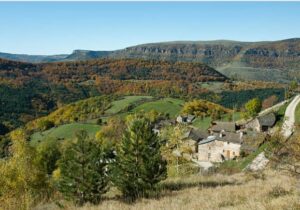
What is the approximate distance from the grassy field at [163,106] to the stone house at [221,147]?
155 feet

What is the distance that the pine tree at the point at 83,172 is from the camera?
21.1 m

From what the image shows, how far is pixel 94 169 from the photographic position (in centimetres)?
2166

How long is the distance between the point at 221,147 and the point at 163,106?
57.1 meters

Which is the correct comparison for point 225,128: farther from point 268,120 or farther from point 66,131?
point 66,131

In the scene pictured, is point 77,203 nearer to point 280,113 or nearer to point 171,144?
point 171,144

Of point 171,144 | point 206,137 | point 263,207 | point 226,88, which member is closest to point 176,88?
point 226,88

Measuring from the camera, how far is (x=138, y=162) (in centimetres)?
2200

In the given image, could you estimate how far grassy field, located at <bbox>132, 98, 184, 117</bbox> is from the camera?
119m

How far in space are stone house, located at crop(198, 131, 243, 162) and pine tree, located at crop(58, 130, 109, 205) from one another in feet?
142

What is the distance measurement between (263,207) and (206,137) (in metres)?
66.8

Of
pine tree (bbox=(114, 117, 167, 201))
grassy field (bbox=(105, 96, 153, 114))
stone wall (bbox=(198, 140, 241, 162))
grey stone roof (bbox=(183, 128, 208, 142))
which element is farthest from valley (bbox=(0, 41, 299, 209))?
grassy field (bbox=(105, 96, 153, 114))

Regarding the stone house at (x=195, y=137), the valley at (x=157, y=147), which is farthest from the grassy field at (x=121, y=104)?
the stone house at (x=195, y=137)

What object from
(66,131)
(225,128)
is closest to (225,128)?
(225,128)

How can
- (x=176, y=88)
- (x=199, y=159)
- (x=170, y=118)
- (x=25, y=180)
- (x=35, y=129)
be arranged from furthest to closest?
(x=176, y=88), (x=35, y=129), (x=170, y=118), (x=199, y=159), (x=25, y=180)
